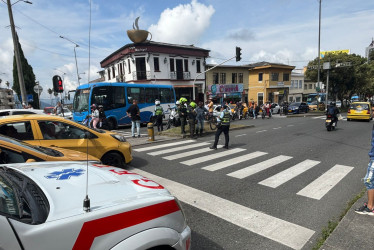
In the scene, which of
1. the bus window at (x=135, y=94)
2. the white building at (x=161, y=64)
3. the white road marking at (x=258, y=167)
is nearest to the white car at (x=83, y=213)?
the white road marking at (x=258, y=167)

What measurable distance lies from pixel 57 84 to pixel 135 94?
25.6 feet

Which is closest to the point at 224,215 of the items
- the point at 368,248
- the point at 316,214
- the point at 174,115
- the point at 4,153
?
the point at 316,214

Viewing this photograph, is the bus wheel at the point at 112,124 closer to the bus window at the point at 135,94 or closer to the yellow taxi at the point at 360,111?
the bus window at the point at 135,94

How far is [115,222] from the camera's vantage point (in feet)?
5.37

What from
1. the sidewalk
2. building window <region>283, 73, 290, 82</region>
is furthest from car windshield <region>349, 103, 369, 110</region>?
building window <region>283, 73, 290, 82</region>

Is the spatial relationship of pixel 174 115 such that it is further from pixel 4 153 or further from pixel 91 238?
pixel 91 238

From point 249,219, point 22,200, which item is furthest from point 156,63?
point 22,200

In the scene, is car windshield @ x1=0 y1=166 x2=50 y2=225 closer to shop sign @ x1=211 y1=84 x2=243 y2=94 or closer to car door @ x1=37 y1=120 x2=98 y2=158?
car door @ x1=37 y1=120 x2=98 y2=158

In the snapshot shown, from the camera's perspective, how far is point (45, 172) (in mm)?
2340

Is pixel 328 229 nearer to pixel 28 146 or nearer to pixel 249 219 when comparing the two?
pixel 249 219

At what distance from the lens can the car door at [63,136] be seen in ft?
17.3

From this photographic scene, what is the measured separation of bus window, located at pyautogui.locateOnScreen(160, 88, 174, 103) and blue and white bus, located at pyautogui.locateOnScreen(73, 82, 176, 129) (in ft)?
3.79

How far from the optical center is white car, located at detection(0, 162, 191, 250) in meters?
1.44

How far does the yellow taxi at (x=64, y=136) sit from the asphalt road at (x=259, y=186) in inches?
33.4
